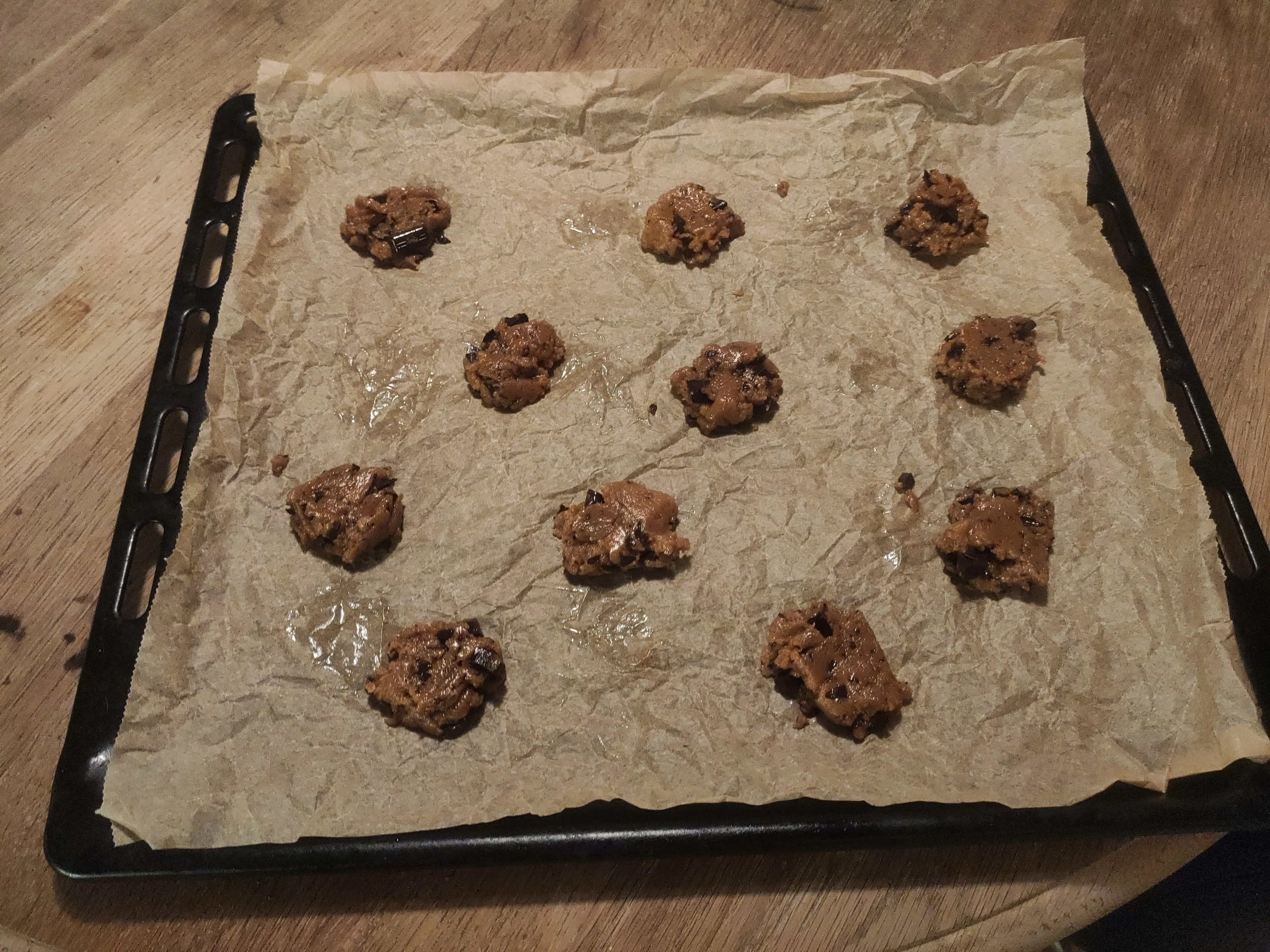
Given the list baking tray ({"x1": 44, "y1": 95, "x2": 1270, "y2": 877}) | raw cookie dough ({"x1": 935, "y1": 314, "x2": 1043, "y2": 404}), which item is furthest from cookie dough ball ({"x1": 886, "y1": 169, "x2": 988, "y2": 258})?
baking tray ({"x1": 44, "y1": 95, "x2": 1270, "y2": 877})

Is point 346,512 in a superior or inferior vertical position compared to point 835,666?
superior

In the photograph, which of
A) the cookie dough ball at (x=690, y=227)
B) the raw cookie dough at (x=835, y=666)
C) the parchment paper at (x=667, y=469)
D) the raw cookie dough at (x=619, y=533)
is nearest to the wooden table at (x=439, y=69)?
the parchment paper at (x=667, y=469)

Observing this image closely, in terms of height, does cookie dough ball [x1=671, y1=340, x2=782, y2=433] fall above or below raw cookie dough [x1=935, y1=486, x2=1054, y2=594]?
above

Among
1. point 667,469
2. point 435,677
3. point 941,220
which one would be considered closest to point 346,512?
point 435,677

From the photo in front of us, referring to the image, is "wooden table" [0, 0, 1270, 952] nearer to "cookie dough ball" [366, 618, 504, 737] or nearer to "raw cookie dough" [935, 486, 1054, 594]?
"cookie dough ball" [366, 618, 504, 737]

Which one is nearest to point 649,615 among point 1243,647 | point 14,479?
point 1243,647

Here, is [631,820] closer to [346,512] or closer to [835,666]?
[835,666]
